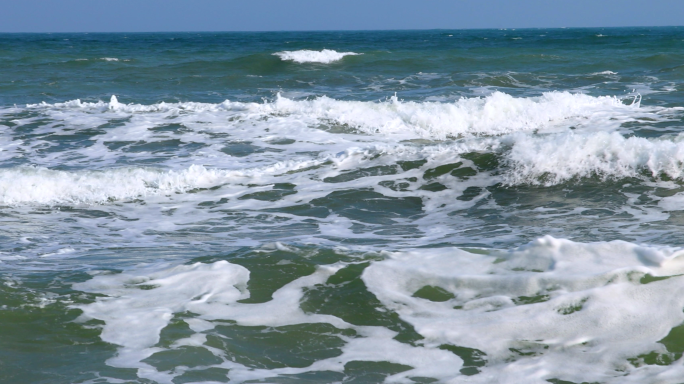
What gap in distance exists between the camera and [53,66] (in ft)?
80.2

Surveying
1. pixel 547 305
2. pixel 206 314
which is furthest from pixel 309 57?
pixel 547 305

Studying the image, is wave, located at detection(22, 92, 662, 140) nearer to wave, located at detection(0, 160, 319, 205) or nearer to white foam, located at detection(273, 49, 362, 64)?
wave, located at detection(0, 160, 319, 205)

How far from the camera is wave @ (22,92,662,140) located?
10867mm

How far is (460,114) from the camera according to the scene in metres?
11.3

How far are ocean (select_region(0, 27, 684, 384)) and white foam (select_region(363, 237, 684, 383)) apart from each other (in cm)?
1

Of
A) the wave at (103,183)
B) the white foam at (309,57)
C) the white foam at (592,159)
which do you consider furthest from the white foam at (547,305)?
the white foam at (309,57)

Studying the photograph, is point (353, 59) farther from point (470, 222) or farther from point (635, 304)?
point (635, 304)

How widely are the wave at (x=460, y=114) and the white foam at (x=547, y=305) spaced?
254 inches

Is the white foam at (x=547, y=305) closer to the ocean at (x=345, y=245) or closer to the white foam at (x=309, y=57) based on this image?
the ocean at (x=345, y=245)

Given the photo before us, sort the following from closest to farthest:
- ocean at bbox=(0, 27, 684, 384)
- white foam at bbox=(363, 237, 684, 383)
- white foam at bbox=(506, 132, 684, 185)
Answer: white foam at bbox=(363, 237, 684, 383) → ocean at bbox=(0, 27, 684, 384) → white foam at bbox=(506, 132, 684, 185)

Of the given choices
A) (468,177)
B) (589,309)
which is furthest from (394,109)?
(589,309)

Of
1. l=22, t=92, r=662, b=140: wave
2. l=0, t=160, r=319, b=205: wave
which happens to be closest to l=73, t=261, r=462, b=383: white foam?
l=0, t=160, r=319, b=205: wave

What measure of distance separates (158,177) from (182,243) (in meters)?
2.46

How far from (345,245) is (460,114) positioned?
6.60m
